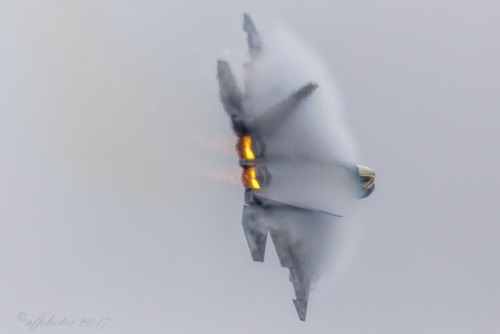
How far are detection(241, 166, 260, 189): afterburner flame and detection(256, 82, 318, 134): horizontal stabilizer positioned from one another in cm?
152

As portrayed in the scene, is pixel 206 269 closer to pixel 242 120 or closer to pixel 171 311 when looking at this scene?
pixel 171 311

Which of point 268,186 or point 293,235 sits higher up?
point 268,186

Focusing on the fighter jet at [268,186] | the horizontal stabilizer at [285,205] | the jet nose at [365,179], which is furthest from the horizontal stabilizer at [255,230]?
the jet nose at [365,179]

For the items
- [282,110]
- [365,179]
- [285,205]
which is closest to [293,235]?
[285,205]

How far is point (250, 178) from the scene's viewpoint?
28109 millimetres

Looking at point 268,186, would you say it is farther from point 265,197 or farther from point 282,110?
point 282,110

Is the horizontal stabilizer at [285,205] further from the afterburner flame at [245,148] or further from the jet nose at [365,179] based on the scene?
the afterburner flame at [245,148]

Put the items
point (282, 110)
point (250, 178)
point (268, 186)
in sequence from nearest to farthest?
1. point (282, 110)
2. point (250, 178)
3. point (268, 186)

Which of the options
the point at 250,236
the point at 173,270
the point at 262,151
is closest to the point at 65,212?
the point at 173,270

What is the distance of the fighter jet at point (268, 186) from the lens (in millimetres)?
27328

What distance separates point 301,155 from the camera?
2906 centimetres

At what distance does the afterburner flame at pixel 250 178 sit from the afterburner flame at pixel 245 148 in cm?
60

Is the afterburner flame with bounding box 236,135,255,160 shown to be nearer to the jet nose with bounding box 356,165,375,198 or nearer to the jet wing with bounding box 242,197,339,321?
the jet wing with bounding box 242,197,339,321

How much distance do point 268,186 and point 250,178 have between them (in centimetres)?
94
